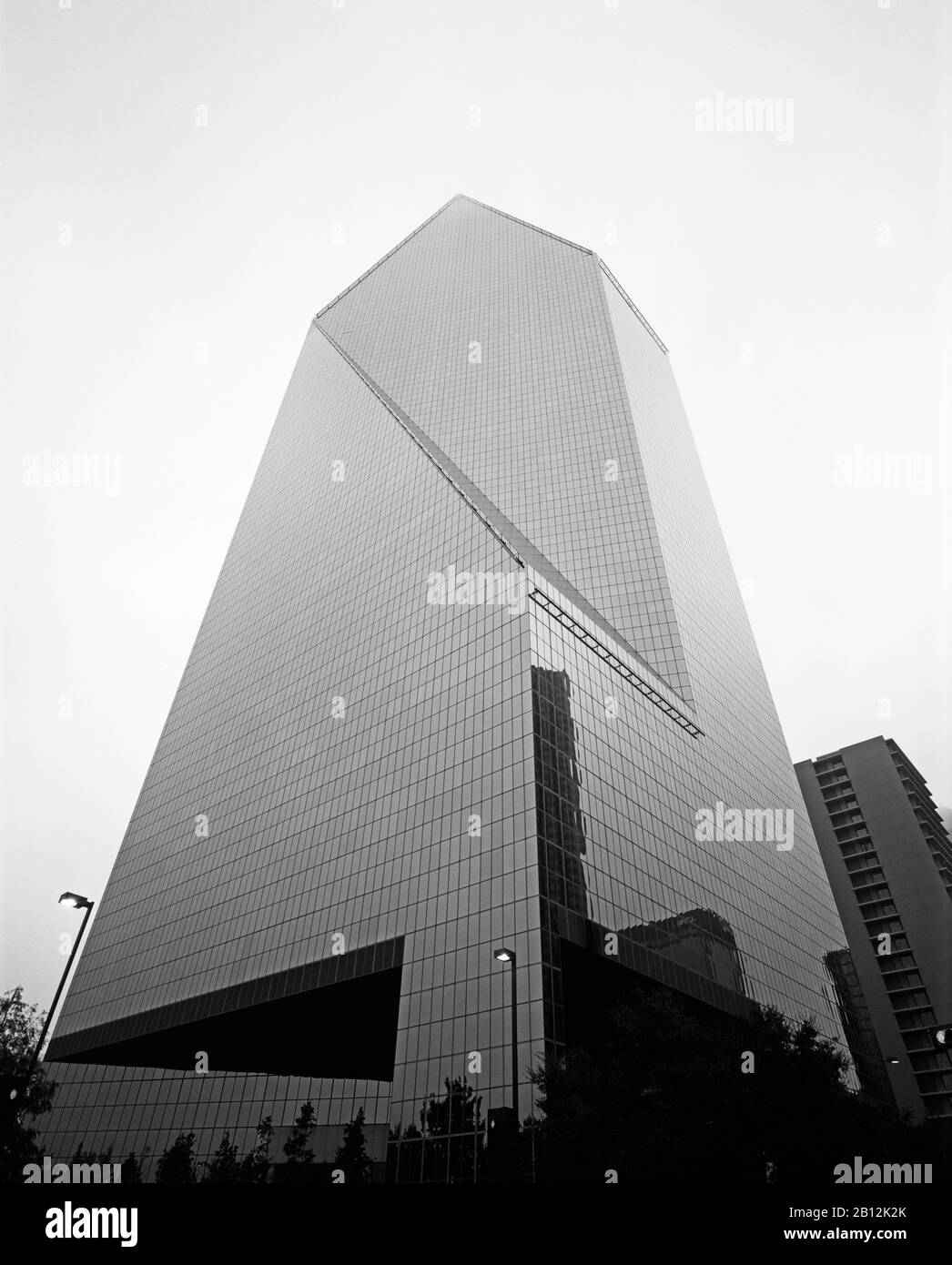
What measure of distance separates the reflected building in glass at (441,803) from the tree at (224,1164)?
3.49ft

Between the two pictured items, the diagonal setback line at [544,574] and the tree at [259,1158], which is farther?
the diagonal setback line at [544,574]

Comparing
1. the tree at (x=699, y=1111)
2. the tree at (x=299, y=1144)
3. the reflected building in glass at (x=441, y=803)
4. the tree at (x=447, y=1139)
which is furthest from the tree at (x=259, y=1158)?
the tree at (x=699, y=1111)

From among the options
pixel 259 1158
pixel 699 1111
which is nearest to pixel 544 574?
pixel 259 1158

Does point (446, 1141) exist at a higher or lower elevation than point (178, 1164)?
lower

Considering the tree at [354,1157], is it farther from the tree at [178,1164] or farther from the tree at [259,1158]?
Answer: the tree at [178,1164]

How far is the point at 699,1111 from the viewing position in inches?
1000

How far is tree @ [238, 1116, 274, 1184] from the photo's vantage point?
46375 mm

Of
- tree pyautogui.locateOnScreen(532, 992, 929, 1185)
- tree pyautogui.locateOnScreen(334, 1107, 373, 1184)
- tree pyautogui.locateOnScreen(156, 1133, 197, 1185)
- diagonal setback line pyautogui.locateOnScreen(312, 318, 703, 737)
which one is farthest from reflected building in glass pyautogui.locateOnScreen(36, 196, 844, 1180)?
tree pyautogui.locateOnScreen(532, 992, 929, 1185)

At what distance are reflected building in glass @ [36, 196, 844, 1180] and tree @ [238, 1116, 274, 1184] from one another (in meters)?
1.81

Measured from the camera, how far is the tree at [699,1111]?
24.2 metres

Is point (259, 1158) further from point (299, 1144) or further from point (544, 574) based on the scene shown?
point (544, 574)

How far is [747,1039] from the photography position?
29672 millimetres

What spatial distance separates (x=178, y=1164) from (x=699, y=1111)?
131ft

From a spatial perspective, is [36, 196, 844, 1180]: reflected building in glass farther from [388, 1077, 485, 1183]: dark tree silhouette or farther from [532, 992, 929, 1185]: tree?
[532, 992, 929, 1185]: tree
